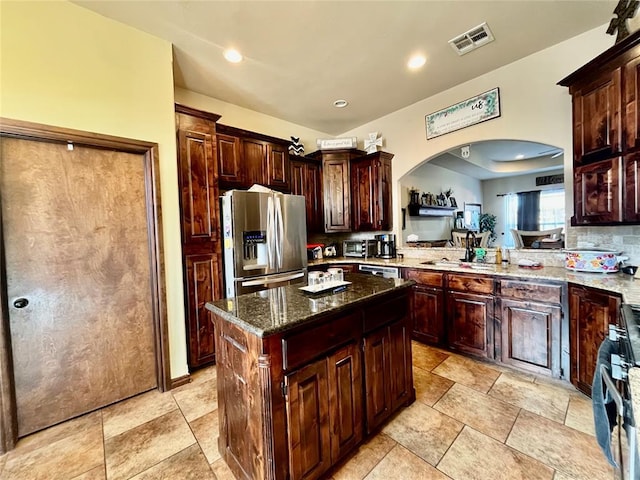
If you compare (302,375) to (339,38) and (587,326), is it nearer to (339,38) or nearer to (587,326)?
(587,326)

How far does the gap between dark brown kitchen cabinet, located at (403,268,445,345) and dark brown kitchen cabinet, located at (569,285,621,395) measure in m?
1.03

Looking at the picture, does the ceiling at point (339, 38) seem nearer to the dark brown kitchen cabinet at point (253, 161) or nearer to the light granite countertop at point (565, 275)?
the dark brown kitchen cabinet at point (253, 161)

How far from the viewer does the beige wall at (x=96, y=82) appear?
5.85ft

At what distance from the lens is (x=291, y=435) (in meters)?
1.26

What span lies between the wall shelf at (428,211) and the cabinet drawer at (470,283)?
2.85 metres

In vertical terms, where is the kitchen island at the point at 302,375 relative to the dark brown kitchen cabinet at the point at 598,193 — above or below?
below

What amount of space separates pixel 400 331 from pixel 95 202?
2535mm

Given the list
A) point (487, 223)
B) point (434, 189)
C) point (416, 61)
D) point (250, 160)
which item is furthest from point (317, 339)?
point (487, 223)

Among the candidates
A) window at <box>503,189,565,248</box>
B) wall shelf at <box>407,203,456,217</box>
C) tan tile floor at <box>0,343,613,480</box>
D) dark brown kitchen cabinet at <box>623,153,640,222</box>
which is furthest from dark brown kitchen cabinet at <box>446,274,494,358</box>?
window at <box>503,189,565,248</box>

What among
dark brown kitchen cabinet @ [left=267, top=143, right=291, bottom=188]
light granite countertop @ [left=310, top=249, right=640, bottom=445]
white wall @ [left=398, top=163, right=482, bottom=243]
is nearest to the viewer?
light granite countertop @ [left=310, top=249, right=640, bottom=445]

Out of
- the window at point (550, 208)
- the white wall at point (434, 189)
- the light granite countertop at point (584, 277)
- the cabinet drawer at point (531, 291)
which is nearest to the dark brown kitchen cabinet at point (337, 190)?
the light granite countertop at point (584, 277)

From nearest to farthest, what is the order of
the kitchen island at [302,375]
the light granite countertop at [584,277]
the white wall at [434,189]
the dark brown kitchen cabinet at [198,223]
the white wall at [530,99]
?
the light granite countertop at [584,277], the kitchen island at [302,375], the white wall at [530,99], the dark brown kitchen cabinet at [198,223], the white wall at [434,189]

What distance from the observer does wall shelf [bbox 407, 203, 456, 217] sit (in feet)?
17.8

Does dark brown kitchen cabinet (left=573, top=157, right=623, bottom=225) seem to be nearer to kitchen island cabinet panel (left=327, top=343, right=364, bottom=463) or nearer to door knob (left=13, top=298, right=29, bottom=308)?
kitchen island cabinet panel (left=327, top=343, right=364, bottom=463)
